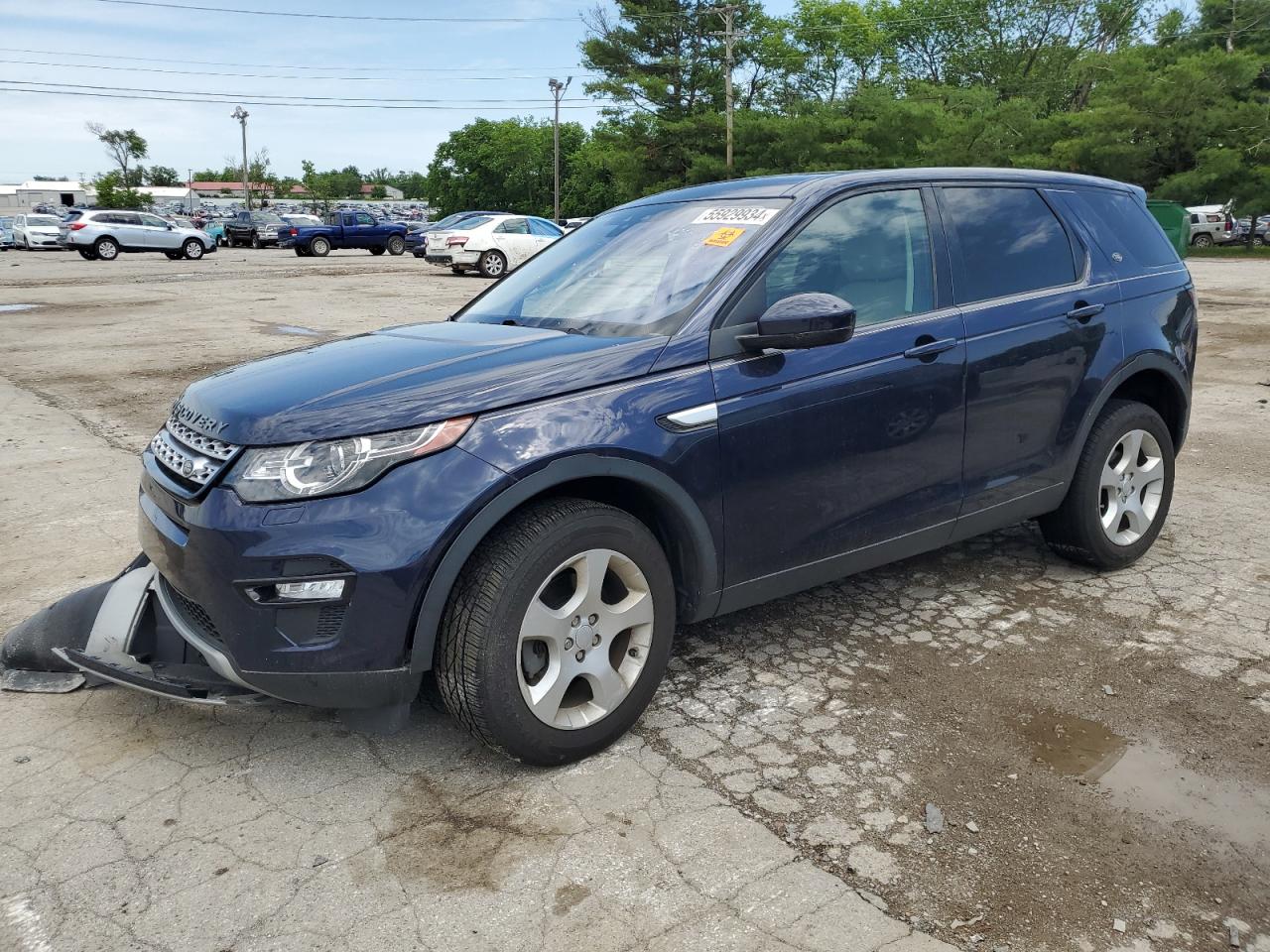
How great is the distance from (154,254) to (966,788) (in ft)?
136

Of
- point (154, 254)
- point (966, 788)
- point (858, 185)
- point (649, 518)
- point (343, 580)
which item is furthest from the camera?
point (154, 254)

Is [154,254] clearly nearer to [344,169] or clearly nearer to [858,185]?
[858,185]

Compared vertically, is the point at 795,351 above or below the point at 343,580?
above

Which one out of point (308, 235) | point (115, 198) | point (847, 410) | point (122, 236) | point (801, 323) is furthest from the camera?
point (115, 198)

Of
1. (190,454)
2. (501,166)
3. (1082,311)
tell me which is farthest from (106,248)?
(501,166)

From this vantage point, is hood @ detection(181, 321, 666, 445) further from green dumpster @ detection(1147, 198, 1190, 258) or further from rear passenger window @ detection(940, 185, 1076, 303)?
green dumpster @ detection(1147, 198, 1190, 258)

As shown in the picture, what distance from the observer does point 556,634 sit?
2.94 metres

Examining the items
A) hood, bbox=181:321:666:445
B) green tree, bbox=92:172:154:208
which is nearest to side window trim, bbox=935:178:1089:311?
hood, bbox=181:321:666:445

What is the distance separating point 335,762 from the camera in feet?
10.3

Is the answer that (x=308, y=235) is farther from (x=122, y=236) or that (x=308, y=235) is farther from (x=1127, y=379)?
(x=1127, y=379)

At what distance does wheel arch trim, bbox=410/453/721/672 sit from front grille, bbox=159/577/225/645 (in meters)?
0.58

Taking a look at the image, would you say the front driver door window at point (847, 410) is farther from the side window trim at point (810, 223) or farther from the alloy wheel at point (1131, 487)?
the alloy wheel at point (1131, 487)

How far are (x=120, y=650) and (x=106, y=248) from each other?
35222 mm

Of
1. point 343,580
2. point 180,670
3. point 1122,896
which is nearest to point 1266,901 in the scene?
point 1122,896
